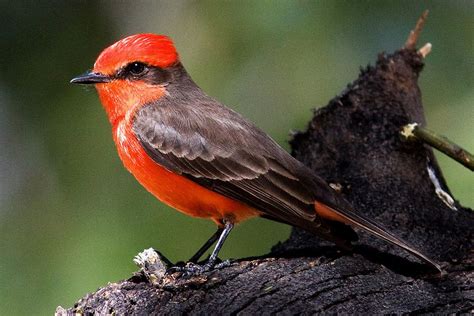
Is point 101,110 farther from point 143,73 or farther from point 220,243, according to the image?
point 220,243

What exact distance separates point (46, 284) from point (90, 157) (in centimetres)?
87

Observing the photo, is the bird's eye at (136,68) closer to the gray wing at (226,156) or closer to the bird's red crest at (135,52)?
the bird's red crest at (135,52)

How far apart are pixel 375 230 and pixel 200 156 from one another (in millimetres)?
1063

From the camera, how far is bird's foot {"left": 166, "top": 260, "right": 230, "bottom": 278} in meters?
4.62

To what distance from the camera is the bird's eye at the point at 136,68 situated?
222 inches

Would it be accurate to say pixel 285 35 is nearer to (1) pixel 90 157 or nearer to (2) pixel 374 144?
(2) pixel 374 144

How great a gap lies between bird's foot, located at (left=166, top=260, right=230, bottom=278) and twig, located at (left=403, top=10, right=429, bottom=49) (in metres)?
2.31

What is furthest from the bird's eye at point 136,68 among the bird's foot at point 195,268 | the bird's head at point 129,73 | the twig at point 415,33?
the twig at point 415,33

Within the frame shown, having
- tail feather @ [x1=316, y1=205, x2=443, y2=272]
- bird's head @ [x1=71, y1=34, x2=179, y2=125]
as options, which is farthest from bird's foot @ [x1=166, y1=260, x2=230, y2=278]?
bird's head @ [x1=71, y1=34, x2=179, y2=125]

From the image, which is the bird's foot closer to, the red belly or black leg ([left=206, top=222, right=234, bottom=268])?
black leg ([left=206, top=222, right=234, bottom=268])

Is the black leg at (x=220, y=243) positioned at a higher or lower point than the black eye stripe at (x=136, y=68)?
lower

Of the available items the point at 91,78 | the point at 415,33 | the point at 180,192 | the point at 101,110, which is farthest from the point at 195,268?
the point at 415,33

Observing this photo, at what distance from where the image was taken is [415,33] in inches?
249

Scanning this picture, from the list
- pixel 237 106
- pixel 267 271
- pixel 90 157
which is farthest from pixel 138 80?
pixel 267 271
